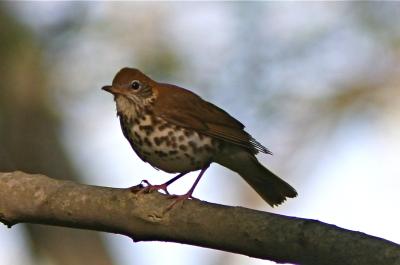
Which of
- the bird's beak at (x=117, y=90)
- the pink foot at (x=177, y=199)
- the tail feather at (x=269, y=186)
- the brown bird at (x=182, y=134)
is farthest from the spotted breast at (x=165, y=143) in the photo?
the pink foot at (x=177, y=199)

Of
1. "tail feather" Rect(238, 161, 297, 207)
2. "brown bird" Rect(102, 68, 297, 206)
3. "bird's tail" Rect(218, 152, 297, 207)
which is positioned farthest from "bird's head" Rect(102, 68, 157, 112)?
"tail feather" Rect(238, 161, 297, 207)

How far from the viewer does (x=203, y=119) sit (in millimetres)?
5547

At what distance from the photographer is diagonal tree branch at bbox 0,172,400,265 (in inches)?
143

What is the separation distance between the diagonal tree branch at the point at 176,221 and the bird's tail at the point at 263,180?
1460 mm

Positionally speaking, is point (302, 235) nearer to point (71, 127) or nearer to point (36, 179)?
point (36, 179)

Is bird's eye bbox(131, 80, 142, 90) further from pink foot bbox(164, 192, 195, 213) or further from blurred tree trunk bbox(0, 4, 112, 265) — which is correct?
blurred tree trunk bbox(0, 4, 112, 265)

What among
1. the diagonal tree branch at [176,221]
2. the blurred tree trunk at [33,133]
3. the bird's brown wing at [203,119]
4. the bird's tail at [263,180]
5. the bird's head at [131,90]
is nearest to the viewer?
the diagonal tree branch at [176,221]

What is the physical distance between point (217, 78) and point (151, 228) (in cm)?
662

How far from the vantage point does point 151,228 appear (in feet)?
13.4

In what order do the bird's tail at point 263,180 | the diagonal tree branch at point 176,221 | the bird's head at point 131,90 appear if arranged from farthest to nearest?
the bird's tail at point 263,180 < the bird's head at point 131,90 < the diagonal tree branch at point 176,221

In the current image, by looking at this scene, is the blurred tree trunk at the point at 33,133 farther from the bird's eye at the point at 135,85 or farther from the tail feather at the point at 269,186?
the bird's eye at the point at 135,85

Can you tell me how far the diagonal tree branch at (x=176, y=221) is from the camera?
363 cm

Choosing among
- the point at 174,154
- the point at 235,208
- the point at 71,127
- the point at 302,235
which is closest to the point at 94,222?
the point at 235,208

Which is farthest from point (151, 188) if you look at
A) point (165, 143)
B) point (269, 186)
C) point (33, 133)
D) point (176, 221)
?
point (33, 133)
